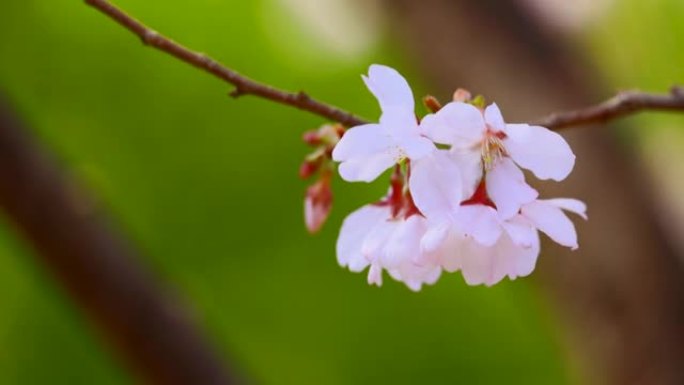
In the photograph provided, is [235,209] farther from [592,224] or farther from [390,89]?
[390,89]

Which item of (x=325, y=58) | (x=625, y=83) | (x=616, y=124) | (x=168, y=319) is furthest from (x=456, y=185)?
(x=325, y=58)

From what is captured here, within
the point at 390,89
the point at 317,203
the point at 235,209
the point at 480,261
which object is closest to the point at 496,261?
the point at 480,261

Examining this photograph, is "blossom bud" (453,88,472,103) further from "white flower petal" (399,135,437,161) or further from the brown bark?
the brown bark

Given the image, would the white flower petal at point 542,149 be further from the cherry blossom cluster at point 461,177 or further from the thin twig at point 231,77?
the thin twig at point 231,77

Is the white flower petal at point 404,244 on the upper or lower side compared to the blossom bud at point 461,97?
lower

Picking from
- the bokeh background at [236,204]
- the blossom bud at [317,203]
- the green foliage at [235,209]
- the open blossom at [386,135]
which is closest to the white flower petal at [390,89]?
the open blossom at [386,135]

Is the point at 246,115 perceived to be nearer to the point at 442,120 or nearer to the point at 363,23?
the point at 363,23
